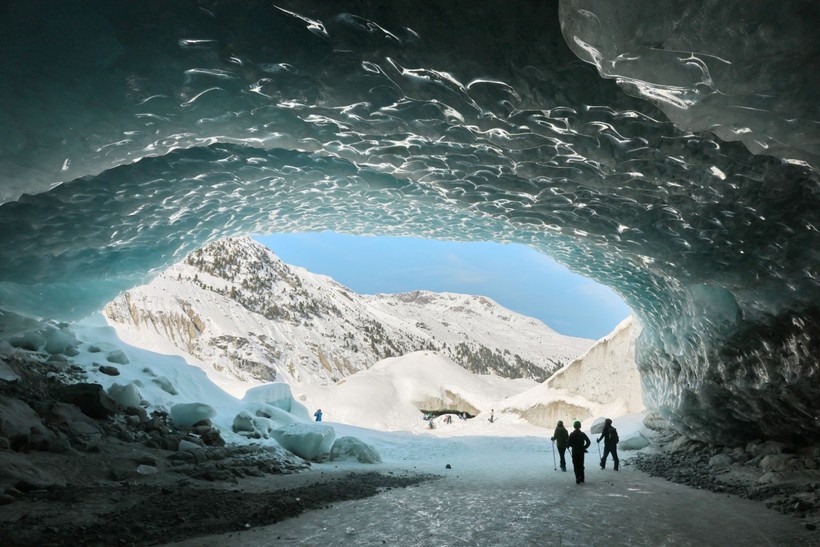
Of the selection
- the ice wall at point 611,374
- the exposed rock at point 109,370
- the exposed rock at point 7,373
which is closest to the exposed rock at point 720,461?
the ice wall at point 611,374

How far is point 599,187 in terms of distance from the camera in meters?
6.87

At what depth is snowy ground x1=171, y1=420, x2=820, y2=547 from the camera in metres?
4.56

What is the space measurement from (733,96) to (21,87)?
667 cm

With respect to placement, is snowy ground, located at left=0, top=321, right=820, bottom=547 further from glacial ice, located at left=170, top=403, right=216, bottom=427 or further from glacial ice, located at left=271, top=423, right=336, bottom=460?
glacial ice, located at left=170, top=403, right=216, bottom=427

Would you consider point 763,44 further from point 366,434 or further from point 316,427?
point 366,434

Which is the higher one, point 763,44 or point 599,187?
point 599,187

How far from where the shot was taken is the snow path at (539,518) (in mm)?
4555

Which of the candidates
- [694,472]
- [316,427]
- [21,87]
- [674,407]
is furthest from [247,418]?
[674,407]

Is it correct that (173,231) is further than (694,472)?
Yes

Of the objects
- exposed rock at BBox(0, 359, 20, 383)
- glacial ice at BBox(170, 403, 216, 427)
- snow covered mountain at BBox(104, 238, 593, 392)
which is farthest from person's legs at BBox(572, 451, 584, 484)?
snow covered mountain at BBox(104, 238, 593, 392)

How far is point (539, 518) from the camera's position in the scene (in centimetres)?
557

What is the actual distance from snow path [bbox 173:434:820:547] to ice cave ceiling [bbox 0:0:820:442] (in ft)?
8.26

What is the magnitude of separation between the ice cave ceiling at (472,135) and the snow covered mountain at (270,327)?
939 cm

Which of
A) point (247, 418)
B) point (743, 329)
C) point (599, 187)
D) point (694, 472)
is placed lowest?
point (694, 472)
